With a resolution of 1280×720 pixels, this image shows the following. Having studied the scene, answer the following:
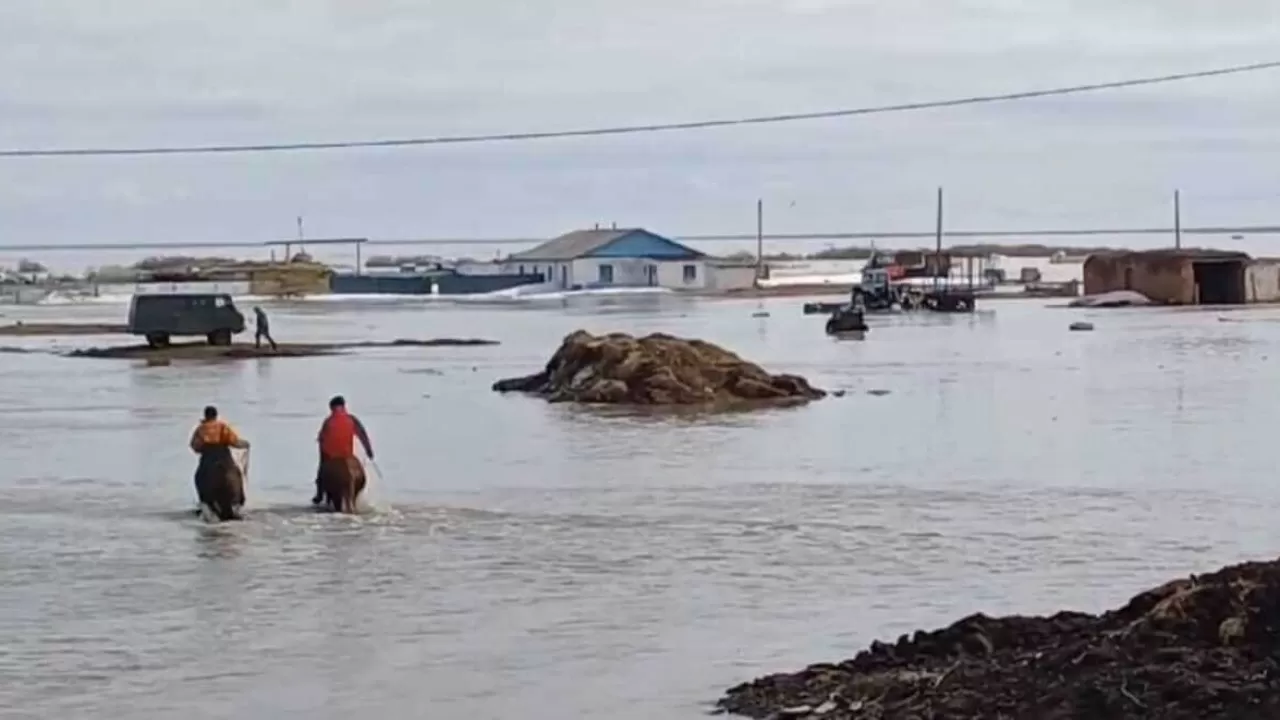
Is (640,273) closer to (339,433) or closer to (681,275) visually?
(681,275)

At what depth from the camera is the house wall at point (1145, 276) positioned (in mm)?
95312

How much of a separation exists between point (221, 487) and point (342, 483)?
116 centimetres

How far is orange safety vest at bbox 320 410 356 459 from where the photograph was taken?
795 inches

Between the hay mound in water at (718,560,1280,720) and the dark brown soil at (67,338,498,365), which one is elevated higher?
the dark brown soil at (67,338,498,365)

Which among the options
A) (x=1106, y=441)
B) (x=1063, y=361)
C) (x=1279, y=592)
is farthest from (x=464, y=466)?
(x=1063, y=361)

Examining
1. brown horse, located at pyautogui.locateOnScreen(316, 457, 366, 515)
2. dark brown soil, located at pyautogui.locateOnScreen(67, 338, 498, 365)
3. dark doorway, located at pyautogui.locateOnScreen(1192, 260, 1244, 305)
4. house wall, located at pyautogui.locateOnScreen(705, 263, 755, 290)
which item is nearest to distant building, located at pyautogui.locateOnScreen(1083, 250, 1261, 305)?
dark doorway, located at pyautogui.locateOnScreen(1192, 260, 1244, 305)

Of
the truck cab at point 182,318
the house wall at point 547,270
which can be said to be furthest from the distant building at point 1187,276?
the truck cab at point 182,318

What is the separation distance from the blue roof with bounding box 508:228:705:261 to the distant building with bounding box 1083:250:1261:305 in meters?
39.6

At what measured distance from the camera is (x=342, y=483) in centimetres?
2084

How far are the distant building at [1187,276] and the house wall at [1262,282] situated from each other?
0.04 m

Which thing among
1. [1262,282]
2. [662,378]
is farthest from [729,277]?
[662,378]

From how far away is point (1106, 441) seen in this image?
93.4 feet

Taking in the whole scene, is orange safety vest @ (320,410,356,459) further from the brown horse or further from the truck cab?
the truck cab

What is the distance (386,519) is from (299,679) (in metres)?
7.78
